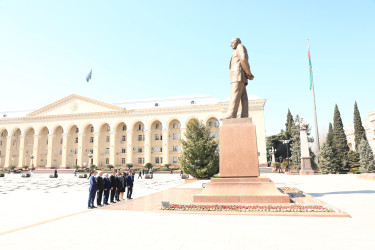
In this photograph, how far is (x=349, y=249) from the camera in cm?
416

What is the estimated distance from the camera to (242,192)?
8953mm

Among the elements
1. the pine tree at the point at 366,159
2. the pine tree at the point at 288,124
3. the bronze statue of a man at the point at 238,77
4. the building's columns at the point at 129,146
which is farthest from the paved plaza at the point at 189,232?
the pine tree at the point at 288,124

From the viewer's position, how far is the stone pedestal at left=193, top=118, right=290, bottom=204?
28.9 ft

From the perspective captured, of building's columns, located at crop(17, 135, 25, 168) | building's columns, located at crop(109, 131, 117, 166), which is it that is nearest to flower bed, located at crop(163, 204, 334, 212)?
building's columns, located at crop(109, 131, 117, 166)

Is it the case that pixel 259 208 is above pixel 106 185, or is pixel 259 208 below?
below

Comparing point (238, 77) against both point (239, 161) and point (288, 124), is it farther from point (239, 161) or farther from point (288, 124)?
point (288, 124)

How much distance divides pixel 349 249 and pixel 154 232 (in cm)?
384

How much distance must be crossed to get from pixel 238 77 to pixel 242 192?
191 inches

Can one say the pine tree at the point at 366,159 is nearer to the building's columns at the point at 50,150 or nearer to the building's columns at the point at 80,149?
the building's columns at the point at 80,149

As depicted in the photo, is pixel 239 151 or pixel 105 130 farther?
pixel 105 130

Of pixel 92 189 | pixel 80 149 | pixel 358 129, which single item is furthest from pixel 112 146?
pixel 358 129

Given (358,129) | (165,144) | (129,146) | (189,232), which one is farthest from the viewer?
(129,146)

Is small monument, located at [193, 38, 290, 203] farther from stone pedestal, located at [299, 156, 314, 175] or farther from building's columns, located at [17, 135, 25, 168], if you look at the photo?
building's columns, located at [17, 135, 25, 168]

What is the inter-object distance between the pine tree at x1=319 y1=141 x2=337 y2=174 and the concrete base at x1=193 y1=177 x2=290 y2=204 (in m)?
32.5
